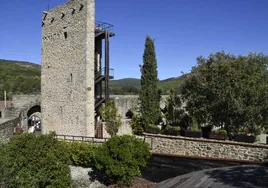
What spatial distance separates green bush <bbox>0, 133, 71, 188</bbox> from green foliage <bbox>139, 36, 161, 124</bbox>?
6485 mm

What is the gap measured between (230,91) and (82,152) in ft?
27.5

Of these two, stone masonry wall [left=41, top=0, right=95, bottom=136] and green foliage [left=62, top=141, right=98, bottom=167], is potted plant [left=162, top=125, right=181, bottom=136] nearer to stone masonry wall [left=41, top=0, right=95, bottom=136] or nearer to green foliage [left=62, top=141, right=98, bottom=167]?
green foliage [left=62, top=141, right=98, bottom=167]

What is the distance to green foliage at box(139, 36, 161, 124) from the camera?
53.6 feet

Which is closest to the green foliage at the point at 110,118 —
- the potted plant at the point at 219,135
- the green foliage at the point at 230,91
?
the green foliage at the point at 230,91

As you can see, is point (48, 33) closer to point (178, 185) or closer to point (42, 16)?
point (42, 16)

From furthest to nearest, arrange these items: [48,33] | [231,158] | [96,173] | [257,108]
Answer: [48,33] → [96,173] → [257,108] → [231,158]

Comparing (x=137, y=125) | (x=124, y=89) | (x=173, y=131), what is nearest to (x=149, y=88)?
(x=137, y=125)

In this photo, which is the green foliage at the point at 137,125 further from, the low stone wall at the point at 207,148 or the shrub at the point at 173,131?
the shrub at the point at 173,131

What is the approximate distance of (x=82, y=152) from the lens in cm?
1370

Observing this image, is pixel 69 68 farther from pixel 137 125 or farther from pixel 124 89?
pixel 124 89

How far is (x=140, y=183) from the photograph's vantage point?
502 inches

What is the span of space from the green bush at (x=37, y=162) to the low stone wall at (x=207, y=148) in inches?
192

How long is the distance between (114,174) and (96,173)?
7.44 ft

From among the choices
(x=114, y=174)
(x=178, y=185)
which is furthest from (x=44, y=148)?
(x=178, y=185)
